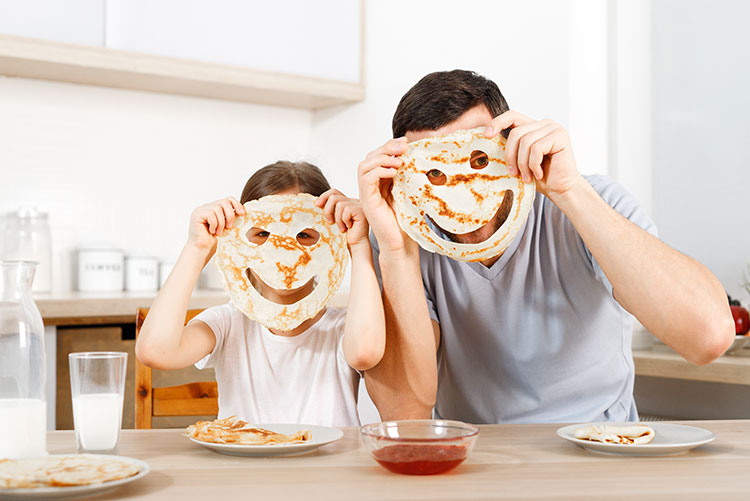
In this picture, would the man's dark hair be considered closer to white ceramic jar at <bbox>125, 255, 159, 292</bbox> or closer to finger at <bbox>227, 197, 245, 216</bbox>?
finger at <bbox>227, 197, 245, 216</bbox>

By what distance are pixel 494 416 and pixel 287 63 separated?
186 cm

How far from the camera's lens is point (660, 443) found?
3.09 ft

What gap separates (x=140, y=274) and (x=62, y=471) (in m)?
2.04

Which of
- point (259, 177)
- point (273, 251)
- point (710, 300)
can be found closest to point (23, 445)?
point (273, 251)

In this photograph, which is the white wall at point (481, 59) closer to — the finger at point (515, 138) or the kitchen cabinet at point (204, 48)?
the kitchen cabinet at point (204, 48)

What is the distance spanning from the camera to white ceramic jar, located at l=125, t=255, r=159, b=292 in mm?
2744

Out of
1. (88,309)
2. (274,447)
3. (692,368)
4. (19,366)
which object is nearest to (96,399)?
(19,366)

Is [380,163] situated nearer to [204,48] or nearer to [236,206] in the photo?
[236,206]

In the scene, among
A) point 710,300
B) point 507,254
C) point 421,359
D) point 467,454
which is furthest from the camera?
point 507,254

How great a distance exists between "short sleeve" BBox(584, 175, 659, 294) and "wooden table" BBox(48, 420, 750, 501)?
1.24ft

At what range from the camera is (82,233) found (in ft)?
9.21

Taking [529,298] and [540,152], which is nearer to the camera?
[540,152]

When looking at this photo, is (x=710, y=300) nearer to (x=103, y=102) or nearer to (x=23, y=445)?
(x=23, y=445)

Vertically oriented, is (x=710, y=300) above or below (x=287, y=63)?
below
